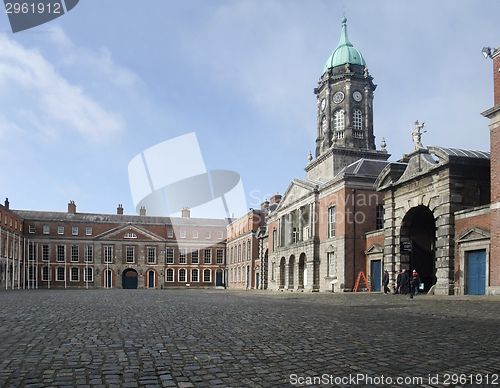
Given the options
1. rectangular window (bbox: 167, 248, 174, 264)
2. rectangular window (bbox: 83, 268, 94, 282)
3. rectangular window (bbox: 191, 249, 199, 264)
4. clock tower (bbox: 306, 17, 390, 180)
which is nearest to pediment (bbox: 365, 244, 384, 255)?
clock tower (bbox: 306, 17, 390, 180)

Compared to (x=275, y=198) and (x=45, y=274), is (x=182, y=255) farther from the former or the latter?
(x=275, y=198)

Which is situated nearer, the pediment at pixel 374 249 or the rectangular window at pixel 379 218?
the pediment at pixel 374 249

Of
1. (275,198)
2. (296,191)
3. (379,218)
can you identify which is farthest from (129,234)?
(379,218)

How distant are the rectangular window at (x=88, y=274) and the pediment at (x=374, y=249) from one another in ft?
184

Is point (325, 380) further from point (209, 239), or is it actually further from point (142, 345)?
point (209, 239)

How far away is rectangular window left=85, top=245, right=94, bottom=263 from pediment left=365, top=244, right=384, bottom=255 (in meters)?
56.8

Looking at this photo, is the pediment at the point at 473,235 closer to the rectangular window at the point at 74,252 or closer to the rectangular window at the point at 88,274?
the rectangular window at the point at 88,274

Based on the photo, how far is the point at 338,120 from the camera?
4712 cm

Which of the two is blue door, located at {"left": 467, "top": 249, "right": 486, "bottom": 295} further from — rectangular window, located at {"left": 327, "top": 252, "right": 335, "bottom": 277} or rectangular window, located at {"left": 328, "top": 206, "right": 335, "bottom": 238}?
rectangular window, located at {"left": 328, "top": 206, "right": 335, "bottom": 238}

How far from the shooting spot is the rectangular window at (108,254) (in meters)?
81.1

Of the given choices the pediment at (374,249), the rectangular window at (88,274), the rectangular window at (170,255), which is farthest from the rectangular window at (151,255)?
the pediment at (374,249)

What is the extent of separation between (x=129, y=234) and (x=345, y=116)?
159ft

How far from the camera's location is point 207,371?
607 cm

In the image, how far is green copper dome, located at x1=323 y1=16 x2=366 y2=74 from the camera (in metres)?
48.0
